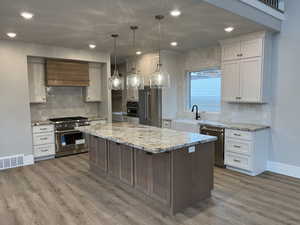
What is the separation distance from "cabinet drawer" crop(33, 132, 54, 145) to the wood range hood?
1.23 m

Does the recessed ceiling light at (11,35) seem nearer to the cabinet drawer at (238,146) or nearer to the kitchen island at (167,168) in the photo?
the kitchen island at (167,168)

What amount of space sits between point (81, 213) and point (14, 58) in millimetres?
3707

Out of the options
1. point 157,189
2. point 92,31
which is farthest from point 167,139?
point 92,31

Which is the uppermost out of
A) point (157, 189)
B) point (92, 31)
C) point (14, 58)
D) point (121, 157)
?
point (92, 31)

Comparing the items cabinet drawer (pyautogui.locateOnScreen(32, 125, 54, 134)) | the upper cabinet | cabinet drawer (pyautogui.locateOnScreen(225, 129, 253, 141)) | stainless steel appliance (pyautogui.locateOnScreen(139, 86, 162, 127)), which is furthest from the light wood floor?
stainless steel appliance (pyautogui.locateOnScreen(139, 86, 162, 127))

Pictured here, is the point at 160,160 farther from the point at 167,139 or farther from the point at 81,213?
the point at 81,213

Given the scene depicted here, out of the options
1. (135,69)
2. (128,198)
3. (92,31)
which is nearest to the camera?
(128,198)

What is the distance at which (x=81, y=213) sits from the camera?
2795 mm

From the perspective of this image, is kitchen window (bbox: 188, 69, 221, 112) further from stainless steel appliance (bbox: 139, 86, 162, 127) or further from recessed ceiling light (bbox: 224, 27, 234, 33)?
recessed ceiling light (bbox: 224, 27, 234, 33)

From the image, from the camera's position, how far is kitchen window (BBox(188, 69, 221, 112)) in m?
5.32

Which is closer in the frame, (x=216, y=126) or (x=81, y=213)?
(x=81, y=213)

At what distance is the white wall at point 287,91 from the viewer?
3900 mm

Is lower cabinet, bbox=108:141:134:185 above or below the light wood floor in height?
above

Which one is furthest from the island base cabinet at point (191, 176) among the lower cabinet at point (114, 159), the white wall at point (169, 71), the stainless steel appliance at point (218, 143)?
the white wall at point (169, 71)
